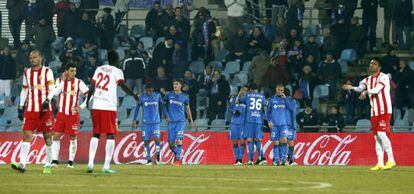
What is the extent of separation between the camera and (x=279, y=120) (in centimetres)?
Result: 2952

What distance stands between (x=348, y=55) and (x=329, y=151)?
451cm

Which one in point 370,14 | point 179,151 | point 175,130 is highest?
point 370,14

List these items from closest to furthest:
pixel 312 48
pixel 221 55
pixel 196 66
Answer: pixel 312 48 → pixel 196 66 → pixel 221 55

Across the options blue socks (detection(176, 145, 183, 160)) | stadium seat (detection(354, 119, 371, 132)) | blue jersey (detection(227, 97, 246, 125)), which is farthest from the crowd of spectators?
blue socks (detection(176, 145, 183, 160))

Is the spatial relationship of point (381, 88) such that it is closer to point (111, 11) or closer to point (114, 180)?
point (114, 180)

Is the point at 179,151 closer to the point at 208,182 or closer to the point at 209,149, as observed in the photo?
the point at 209,149

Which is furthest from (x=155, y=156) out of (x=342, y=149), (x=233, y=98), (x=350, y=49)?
(x=350, y=49)

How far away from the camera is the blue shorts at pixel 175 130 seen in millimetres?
29620

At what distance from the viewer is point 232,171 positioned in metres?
21.9

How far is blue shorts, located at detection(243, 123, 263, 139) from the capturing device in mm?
29891

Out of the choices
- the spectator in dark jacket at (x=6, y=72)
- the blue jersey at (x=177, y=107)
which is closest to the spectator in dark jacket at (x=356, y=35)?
the blue jersey at (x=177, y=107)

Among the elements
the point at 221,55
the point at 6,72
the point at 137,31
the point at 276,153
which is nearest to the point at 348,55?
the point at 221,55

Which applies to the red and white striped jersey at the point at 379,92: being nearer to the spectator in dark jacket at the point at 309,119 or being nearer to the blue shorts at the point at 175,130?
the blue shorts at the point at 175,130

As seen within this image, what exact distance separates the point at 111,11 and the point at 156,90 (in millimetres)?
5426
